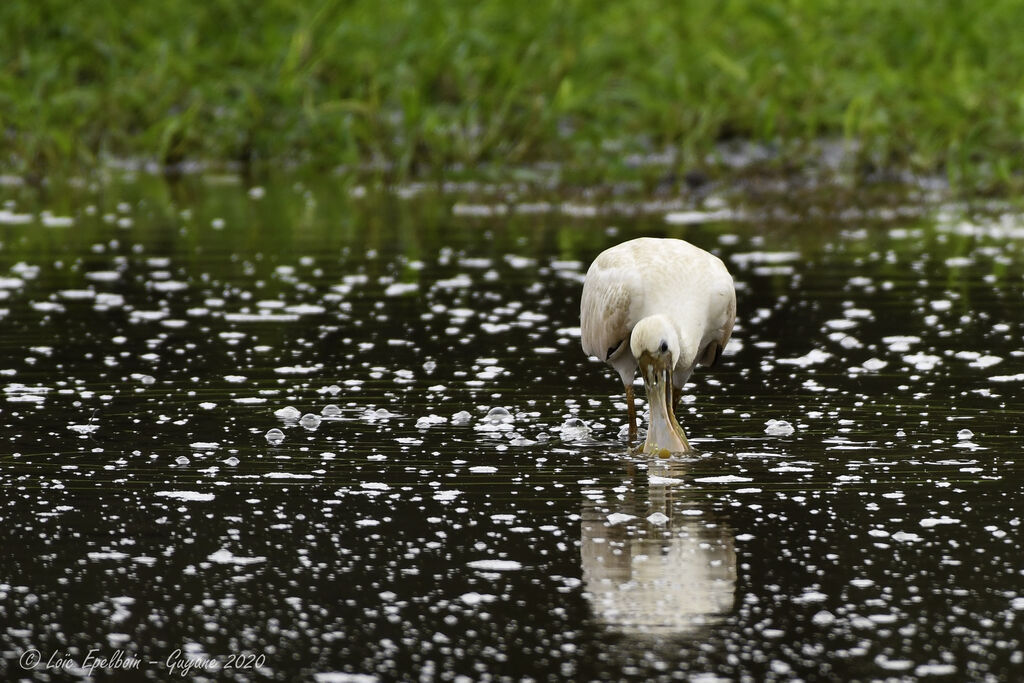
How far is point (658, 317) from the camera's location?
9008 millimetres

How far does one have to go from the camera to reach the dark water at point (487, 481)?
613 cm

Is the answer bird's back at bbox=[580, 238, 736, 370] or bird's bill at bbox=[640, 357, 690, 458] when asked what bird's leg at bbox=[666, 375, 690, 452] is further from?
bird's back at bbox=[580, 238, 736, 370]

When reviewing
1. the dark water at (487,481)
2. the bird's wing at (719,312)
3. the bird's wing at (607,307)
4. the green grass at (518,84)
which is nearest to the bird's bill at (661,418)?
the dark water at (487,481)

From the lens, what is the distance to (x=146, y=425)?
9523mm

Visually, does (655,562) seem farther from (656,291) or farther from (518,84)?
(518,84)

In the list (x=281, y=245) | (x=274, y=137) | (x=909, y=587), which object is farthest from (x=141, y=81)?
(x=909, y=587)

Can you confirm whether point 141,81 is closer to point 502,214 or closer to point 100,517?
point 502,214

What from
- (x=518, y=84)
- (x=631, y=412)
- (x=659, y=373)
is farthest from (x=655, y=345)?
(x=518, y=84)

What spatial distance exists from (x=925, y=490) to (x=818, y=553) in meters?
1.17

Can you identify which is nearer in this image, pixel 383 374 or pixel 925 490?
pixel 925 490

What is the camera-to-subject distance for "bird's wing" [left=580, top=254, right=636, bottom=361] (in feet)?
30.7

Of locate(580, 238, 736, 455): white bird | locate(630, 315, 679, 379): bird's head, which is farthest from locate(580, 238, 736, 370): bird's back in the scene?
locate(630, 315, 679, 379): bird's head

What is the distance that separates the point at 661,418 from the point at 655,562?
6.15 feet

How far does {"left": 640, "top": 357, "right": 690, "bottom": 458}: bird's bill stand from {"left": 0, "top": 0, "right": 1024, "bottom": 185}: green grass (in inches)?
528
